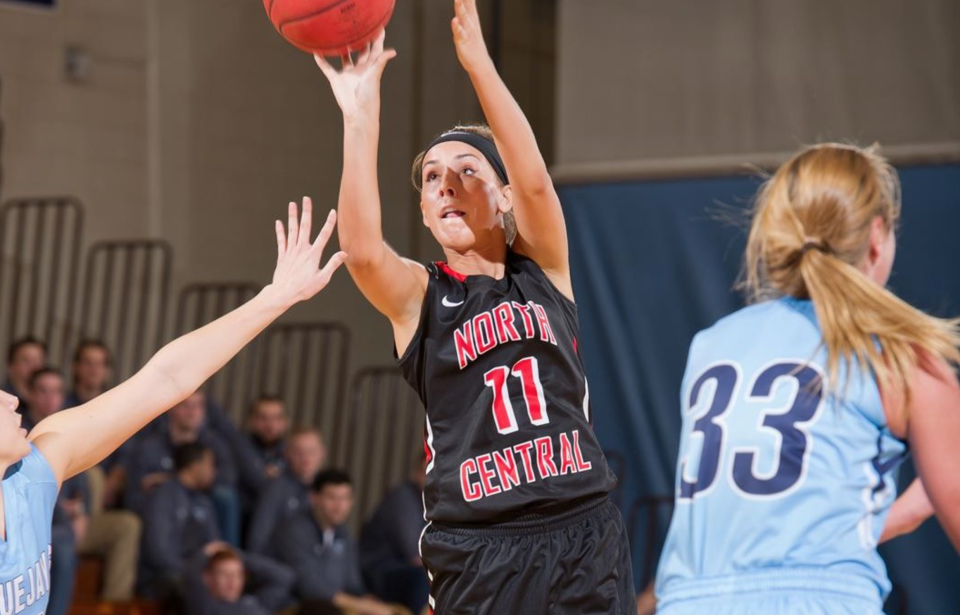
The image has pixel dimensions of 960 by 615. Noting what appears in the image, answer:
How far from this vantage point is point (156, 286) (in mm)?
10898

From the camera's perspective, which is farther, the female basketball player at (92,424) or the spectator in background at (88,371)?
the spectator in background at (88,371)

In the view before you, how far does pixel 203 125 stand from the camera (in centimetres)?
1125

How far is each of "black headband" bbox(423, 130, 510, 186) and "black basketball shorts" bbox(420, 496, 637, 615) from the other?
83 centimetres

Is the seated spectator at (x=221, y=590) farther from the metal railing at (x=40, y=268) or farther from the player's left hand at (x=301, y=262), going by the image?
the player's left hand at (x=301, y=262)

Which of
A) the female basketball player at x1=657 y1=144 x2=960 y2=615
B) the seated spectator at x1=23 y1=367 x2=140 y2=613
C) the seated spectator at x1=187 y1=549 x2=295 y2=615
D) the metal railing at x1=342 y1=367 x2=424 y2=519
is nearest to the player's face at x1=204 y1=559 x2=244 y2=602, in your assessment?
the seated spectator at x1=187 y1=549 x2=295 y2=615

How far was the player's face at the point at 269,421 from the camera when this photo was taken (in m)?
9.30

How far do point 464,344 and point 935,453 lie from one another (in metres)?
1.01

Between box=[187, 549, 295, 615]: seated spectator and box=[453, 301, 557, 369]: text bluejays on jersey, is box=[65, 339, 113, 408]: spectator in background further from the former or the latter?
box=[453, 301, 557, 369]: text bluejays on jersey

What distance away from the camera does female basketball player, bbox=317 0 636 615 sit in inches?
112

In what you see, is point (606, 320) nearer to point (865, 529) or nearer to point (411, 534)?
point (411, 534)

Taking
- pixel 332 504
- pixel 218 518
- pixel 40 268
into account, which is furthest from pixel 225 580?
pixel 40 268

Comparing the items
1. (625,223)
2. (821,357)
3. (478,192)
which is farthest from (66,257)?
(821,357)

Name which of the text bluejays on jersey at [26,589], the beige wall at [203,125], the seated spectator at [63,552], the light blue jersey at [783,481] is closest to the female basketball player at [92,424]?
the text bluejays on jersey at [26,589]

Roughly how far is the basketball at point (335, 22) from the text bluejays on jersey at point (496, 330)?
0.68m
